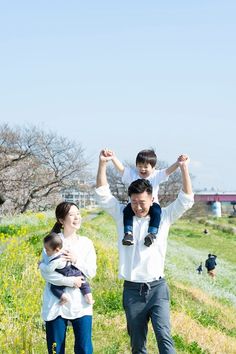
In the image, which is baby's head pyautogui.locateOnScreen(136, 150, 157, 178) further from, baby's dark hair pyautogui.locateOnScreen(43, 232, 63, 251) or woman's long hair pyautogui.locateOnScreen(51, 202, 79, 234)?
baby's dark hair pyautogui.locateOnScreen(43, 232, 63, 251)

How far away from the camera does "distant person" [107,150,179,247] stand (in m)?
5.32

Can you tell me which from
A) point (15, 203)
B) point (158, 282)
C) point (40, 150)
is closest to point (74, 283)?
point (158, 282)

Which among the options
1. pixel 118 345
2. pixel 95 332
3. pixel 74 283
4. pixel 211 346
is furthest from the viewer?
pixel 211 346

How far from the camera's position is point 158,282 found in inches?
211

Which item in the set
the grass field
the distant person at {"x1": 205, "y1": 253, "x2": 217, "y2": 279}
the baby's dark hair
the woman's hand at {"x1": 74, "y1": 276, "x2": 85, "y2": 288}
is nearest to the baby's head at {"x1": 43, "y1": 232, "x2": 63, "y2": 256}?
the baby's dark hair

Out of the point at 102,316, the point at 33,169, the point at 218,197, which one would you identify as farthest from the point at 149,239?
the point at 218,197

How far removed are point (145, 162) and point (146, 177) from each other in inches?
7.1

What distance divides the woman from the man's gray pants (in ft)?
1.41

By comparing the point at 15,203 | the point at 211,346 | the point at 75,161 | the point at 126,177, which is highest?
the point at 75,161

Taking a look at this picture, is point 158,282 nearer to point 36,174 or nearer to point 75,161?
point 36,174

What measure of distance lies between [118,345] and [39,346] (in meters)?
0.97

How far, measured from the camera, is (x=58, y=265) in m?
5.09

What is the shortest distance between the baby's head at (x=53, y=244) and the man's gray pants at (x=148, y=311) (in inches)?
29.7

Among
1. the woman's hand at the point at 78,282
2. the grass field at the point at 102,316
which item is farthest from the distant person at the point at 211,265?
the woman's hand at the point at 78,282
